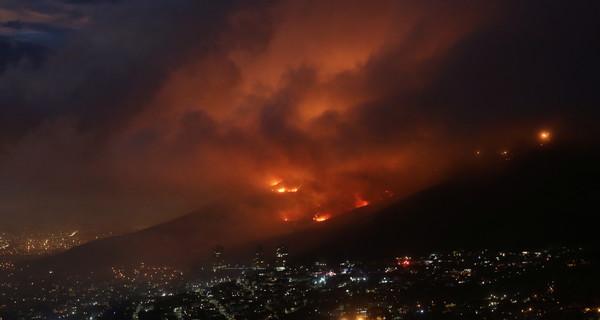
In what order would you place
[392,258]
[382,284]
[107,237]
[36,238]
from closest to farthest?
[382,284] < [392,258] < [36,238] < [107,237]

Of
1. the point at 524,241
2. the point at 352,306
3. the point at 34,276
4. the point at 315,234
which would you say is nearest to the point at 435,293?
the point at 352,306

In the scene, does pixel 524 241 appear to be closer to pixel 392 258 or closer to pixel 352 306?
pixel 392 258

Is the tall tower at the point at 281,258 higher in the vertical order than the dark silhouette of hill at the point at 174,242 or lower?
lower

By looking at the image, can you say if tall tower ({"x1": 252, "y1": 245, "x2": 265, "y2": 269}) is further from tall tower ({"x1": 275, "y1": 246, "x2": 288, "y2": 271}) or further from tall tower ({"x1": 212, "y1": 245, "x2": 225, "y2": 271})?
tall tower ({"x1": 212, "y1": 245, "x2": 225, "y2": 271})

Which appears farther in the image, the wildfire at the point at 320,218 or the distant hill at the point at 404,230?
the wildfire at the point at 320,218

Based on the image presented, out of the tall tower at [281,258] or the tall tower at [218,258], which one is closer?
the tall tower at [281,258]

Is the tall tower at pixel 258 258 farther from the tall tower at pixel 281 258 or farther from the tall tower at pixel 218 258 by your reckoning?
the tall tower at pixel 218 258
